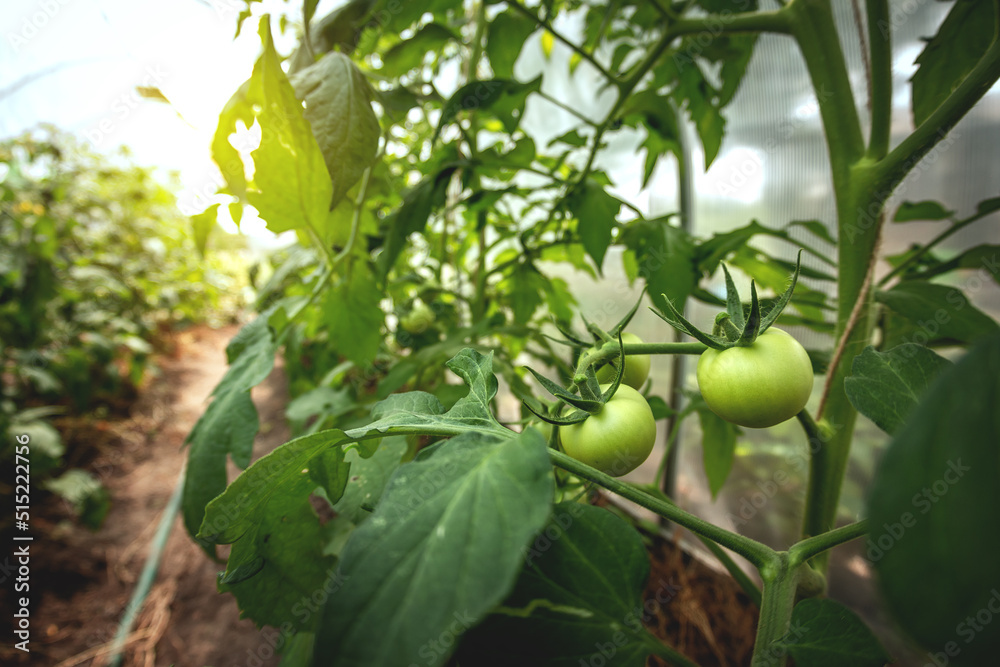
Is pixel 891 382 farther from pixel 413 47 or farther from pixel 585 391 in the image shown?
pixel 413 47

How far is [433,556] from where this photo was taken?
174mm

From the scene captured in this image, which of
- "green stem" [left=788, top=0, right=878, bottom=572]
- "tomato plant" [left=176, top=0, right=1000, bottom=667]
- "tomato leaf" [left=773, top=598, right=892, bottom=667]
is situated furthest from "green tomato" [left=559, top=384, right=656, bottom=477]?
"green stem" [left=788, top=0, right=878, bottom=572]

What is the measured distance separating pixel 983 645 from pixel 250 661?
916 millimetres

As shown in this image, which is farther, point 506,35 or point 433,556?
point 506,35

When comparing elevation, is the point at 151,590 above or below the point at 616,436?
A: below

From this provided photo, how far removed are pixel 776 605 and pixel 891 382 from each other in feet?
0.46

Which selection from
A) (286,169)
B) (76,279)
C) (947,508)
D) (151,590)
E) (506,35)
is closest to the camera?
(947,508)

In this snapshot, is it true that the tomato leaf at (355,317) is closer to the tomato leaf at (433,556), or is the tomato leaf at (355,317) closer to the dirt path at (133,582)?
the dirt path at (133,582)

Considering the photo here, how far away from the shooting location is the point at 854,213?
1.24 ft

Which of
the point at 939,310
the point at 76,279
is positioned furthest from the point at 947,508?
the point at 76,279

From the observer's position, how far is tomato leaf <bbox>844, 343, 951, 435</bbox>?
25cm

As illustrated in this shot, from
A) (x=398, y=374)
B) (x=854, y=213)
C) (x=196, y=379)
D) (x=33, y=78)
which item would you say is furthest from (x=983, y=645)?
(x=196, y=379)

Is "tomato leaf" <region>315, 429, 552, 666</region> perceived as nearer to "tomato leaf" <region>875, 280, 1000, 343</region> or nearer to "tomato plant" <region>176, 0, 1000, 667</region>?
"tomato plant" <region>176, 0, 1000, 667</region>

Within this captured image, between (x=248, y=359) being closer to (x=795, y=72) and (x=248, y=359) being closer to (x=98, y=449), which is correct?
(x=795, y=72)
